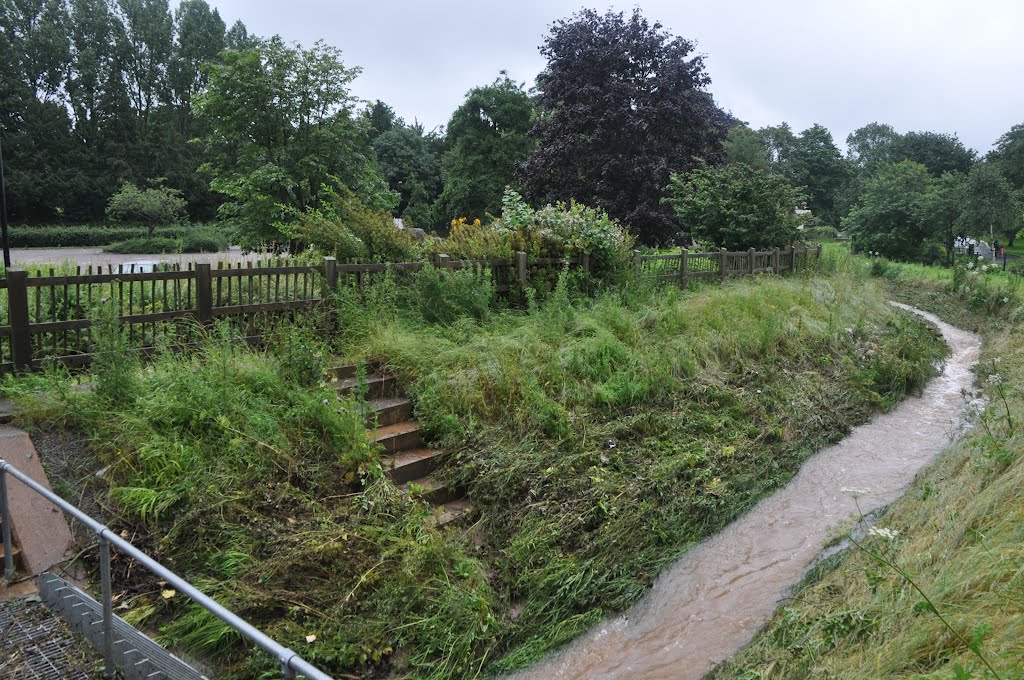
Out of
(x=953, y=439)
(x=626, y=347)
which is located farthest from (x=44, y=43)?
(x=953, y=439)

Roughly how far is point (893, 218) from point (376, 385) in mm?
33313

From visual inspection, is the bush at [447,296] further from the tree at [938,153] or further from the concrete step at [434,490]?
the tree at [938,153]

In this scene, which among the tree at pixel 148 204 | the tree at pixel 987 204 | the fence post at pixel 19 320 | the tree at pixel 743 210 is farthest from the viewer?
the tree at pixel 148 204

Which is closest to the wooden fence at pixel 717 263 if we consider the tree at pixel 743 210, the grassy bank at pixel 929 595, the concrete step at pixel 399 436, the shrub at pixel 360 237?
the tree at pixel 743 210

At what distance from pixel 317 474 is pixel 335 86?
16563mm

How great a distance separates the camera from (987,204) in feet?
102

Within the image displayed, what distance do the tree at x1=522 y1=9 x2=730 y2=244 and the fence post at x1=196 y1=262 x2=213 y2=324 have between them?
713 inches

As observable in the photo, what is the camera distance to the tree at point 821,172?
208ft

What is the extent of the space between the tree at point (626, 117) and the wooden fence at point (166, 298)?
14.8m

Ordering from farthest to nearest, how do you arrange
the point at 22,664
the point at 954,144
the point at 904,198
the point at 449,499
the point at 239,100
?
the point at 954,144 < the point at 904,198 < the point at 239,100 < the point at 449,499 < the point at 22,664

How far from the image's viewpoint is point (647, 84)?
2489 centimetres

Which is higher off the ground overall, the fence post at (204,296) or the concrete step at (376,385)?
the fence post at (204,296)

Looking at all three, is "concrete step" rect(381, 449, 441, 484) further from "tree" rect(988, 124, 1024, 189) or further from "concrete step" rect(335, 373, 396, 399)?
"tree" rect(988, 124, 1024, 189)

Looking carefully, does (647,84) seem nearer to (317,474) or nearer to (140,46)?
(317,474)
